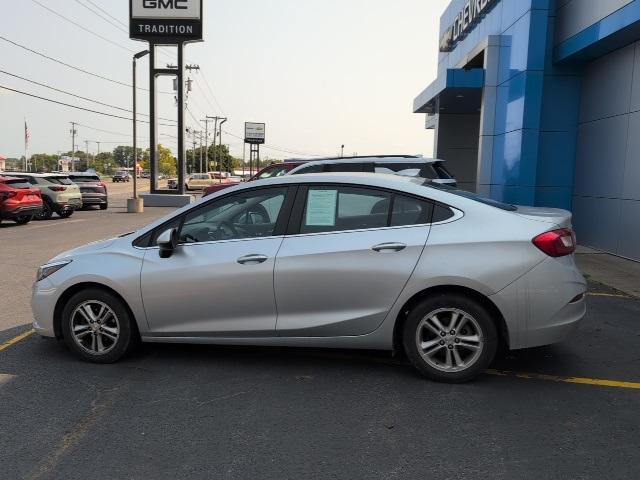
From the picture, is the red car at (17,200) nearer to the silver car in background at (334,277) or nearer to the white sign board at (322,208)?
the silver car in background at (334,277)

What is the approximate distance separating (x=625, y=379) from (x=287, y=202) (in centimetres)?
304

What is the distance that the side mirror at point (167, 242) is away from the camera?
4.65 m

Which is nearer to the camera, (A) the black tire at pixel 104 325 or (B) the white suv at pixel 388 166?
(A) the black tire at pixel 104 325

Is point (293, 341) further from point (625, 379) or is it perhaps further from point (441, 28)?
point (441, 28)

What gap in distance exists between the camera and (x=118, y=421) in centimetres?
383

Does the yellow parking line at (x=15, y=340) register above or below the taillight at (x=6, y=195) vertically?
below

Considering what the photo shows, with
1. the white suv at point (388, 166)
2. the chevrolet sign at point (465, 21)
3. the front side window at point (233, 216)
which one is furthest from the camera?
the chevrolet sign at point (465, 21)

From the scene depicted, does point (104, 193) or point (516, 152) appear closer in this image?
point (516, 152)

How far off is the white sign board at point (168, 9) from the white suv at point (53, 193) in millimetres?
9658

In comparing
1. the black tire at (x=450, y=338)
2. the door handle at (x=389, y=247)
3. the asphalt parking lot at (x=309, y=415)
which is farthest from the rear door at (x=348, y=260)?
the asphalt parking lot at (x=309, y=415)

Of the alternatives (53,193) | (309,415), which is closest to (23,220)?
(53,193)

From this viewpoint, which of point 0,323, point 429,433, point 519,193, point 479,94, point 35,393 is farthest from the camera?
point 479,94

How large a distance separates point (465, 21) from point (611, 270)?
42.5ft

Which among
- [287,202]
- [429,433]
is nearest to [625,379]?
[429,433]
